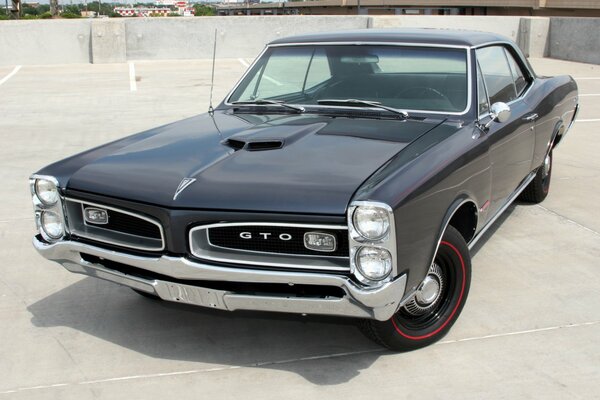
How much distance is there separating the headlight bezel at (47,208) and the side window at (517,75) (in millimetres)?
3340

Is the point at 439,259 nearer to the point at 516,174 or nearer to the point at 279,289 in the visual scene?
the point at 279,289

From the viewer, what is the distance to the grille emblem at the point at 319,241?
3.42 m

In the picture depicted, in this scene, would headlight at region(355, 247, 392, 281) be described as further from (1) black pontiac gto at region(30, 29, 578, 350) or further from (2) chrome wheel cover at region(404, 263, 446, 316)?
(2) chrome wheel cover at region(404, 263, 446, 316)

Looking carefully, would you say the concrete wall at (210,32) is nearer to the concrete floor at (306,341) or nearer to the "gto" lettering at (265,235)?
the concrete floor at (306,341)

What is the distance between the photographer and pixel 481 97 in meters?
4.75

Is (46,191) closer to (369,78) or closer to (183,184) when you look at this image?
(183,184)

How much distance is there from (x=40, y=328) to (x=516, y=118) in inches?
127

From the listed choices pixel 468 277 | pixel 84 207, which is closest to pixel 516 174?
pixel 468 277

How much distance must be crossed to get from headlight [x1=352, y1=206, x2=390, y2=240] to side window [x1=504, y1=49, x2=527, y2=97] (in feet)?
9.09

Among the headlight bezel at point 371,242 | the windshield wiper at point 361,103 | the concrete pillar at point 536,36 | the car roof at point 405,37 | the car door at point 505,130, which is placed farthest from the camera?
the concrete pillar at point 536,36

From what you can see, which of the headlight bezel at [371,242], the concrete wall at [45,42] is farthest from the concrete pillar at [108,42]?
the headlight bezel at [371,242]

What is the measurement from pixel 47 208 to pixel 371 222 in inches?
68.8

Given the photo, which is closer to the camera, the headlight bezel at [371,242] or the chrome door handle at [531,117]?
the headlight bezel at [371,242]

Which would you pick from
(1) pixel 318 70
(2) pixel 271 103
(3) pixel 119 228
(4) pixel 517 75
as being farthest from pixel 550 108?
(3) pixel 119 228
